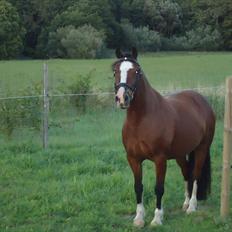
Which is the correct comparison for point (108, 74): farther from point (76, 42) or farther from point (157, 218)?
point (76, 42)

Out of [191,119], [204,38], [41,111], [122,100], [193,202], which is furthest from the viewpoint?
[204,38]

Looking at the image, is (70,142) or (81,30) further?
(81,30)

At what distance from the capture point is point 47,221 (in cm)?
540

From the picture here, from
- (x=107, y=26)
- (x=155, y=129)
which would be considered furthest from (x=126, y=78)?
(x=107, y=26)

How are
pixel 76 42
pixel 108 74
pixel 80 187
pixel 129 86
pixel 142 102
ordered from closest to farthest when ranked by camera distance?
1. pixel 129 86
2. pixel 142 102
3. pixel 80 187
4. pixel 108 74
5. pixel 76 42

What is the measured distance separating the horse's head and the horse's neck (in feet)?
0.48

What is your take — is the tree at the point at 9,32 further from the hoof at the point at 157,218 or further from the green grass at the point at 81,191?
the hoof at the point at 157,218

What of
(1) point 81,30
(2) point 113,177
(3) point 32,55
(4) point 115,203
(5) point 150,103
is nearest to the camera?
(5) point 150,103

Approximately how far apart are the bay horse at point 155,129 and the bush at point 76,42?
44155mm

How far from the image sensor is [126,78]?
4887mm

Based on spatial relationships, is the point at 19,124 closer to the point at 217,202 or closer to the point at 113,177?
the point at 113,177

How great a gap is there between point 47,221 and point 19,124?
17.2ft

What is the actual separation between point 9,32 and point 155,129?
160ft

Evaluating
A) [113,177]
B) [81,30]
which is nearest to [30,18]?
[81,30]
